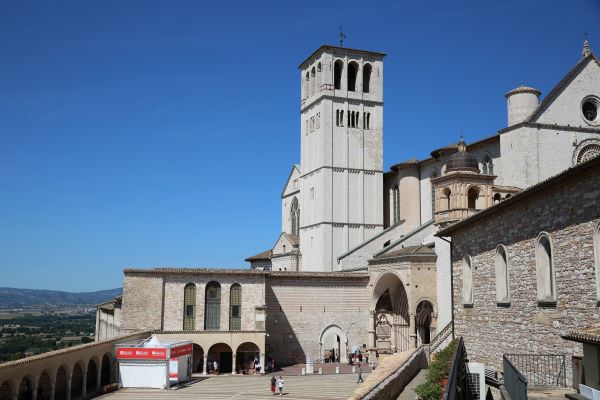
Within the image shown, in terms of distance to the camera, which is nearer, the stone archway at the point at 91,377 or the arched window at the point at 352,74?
the stone archway at the point at 91,377

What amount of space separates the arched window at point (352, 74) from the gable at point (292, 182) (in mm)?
9166

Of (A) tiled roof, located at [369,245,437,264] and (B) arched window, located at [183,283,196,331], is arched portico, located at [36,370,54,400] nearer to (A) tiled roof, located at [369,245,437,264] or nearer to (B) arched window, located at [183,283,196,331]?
(B) arched window, located at [183,283,196,331]

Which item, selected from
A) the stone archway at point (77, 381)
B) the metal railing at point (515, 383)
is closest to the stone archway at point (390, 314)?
the stone archway at point (77, 381)

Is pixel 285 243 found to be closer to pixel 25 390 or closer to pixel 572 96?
pixel 572 96

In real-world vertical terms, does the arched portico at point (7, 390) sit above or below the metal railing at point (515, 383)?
below

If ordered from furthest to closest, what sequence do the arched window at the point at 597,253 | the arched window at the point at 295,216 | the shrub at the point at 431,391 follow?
the arched window at the point at 295,216, the shrub at the point at 431,391, the arched window at the point at 597,253

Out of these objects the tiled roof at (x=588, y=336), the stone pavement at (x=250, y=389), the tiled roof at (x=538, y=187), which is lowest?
the stone pavement at (x=250, y=389)

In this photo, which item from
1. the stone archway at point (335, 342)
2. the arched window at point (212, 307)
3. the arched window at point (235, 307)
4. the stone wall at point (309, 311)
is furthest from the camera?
the stone archway at point (335, 342)

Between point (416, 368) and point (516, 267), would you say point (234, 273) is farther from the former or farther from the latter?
point (516, 267)

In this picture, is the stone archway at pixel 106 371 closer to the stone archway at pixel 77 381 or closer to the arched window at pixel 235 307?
the stone archway at pixel 77 381

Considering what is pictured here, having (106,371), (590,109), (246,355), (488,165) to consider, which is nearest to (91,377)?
(106,371)

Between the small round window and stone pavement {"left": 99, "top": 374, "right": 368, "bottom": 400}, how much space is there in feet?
63.7

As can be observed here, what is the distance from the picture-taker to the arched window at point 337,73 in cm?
5838

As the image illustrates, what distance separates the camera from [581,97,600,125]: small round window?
38.1 m
